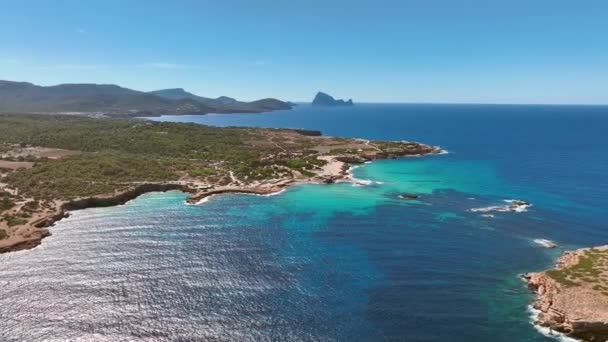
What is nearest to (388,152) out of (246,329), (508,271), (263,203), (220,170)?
(220,170)

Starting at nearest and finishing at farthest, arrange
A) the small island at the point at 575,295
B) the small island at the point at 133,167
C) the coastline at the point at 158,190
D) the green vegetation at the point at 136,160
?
the small island at the point at 575,295 < the coastline at the point at 158,190 < the small island at the point at 133,167 < the green vegetation at the point at 136,160

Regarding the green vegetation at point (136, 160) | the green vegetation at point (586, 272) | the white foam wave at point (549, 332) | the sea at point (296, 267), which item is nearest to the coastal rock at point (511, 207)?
the sea at point (296, 267)

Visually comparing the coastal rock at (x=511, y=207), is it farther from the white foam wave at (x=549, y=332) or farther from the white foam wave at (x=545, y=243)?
the white foam wave at (x=549, y=332)

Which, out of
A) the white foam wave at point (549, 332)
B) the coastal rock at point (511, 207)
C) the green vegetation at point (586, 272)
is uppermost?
the coastal rock at point (511, 207)

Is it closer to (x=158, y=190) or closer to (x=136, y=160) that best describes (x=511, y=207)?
(x=158, y=190)

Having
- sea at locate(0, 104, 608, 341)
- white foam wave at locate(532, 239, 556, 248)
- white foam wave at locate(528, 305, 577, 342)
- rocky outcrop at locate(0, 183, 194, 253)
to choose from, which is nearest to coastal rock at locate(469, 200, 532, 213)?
sea at locate(0, 104, 608, 341)

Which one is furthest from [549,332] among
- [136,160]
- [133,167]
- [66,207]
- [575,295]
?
[136,160]

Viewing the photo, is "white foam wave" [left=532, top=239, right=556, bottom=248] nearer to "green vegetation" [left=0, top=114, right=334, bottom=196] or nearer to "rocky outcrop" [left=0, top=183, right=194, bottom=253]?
"green vegetation" [left=0, top=114, right=334, bottom=196]
